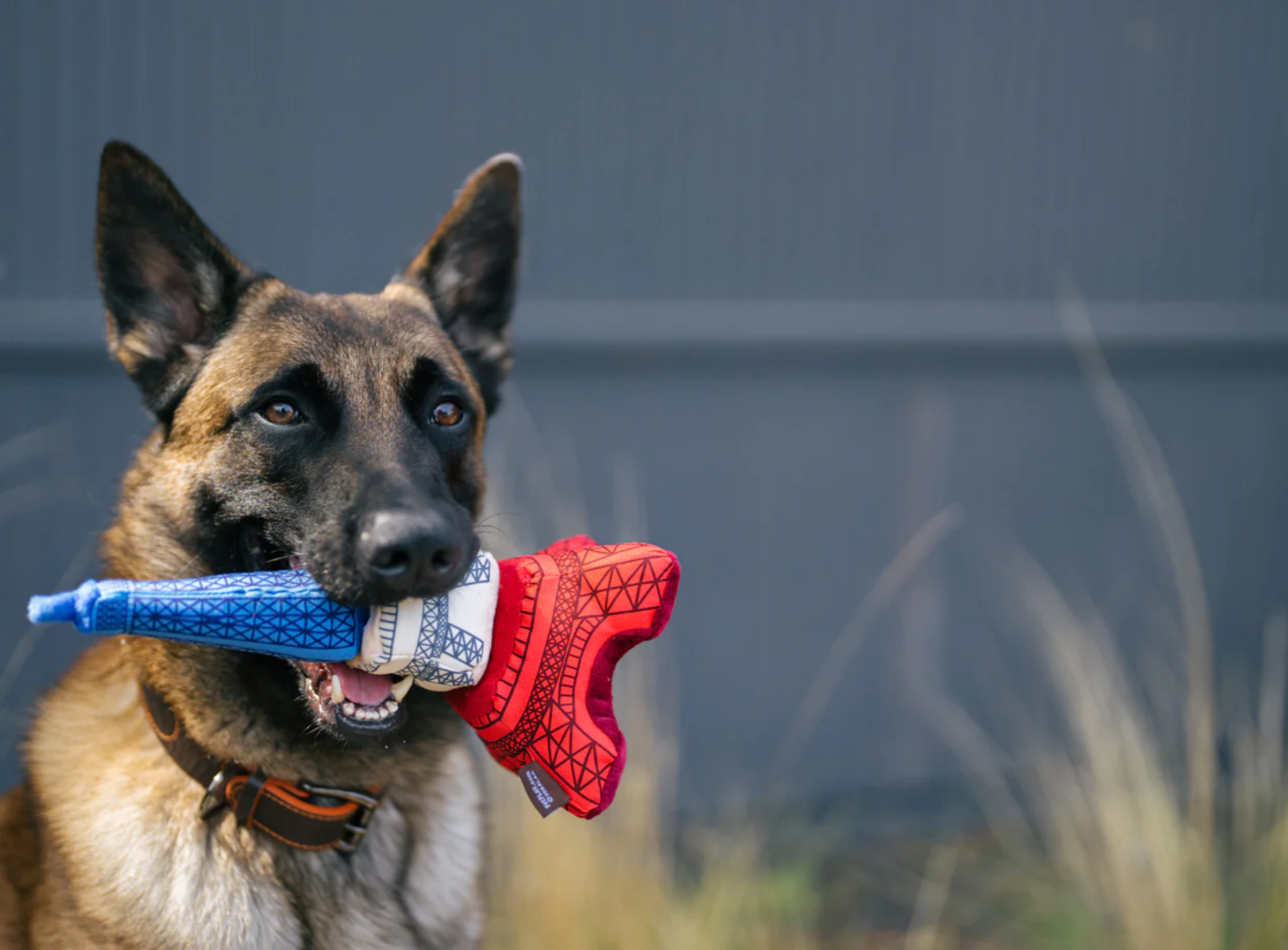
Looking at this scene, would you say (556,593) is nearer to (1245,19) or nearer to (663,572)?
(663,572)

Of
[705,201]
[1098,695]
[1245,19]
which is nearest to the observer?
[1098,695]

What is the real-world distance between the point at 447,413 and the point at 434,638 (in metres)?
0.62

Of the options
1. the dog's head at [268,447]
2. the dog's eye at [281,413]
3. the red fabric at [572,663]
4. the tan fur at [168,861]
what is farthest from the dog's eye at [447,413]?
the tan fur at [168,861]

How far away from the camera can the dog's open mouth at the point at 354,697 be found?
1.80 meters

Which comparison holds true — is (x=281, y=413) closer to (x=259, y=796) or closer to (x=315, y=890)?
(x=259, y=796)

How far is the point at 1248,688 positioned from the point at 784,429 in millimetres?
2344

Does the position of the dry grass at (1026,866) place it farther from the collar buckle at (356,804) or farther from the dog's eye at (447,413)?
the dog's eye at (447,413)

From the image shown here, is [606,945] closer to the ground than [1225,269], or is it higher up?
closer to the ground

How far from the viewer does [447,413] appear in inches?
87.3

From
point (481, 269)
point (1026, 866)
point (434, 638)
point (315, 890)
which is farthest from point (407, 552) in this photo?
point (1026, 866)

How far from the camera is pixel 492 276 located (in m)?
2.53

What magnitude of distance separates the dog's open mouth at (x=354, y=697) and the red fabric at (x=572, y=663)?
5.3 inches

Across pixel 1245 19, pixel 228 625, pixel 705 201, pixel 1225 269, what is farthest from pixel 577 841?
pixel 1245 19

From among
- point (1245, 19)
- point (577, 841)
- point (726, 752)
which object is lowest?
point (726, 752)
